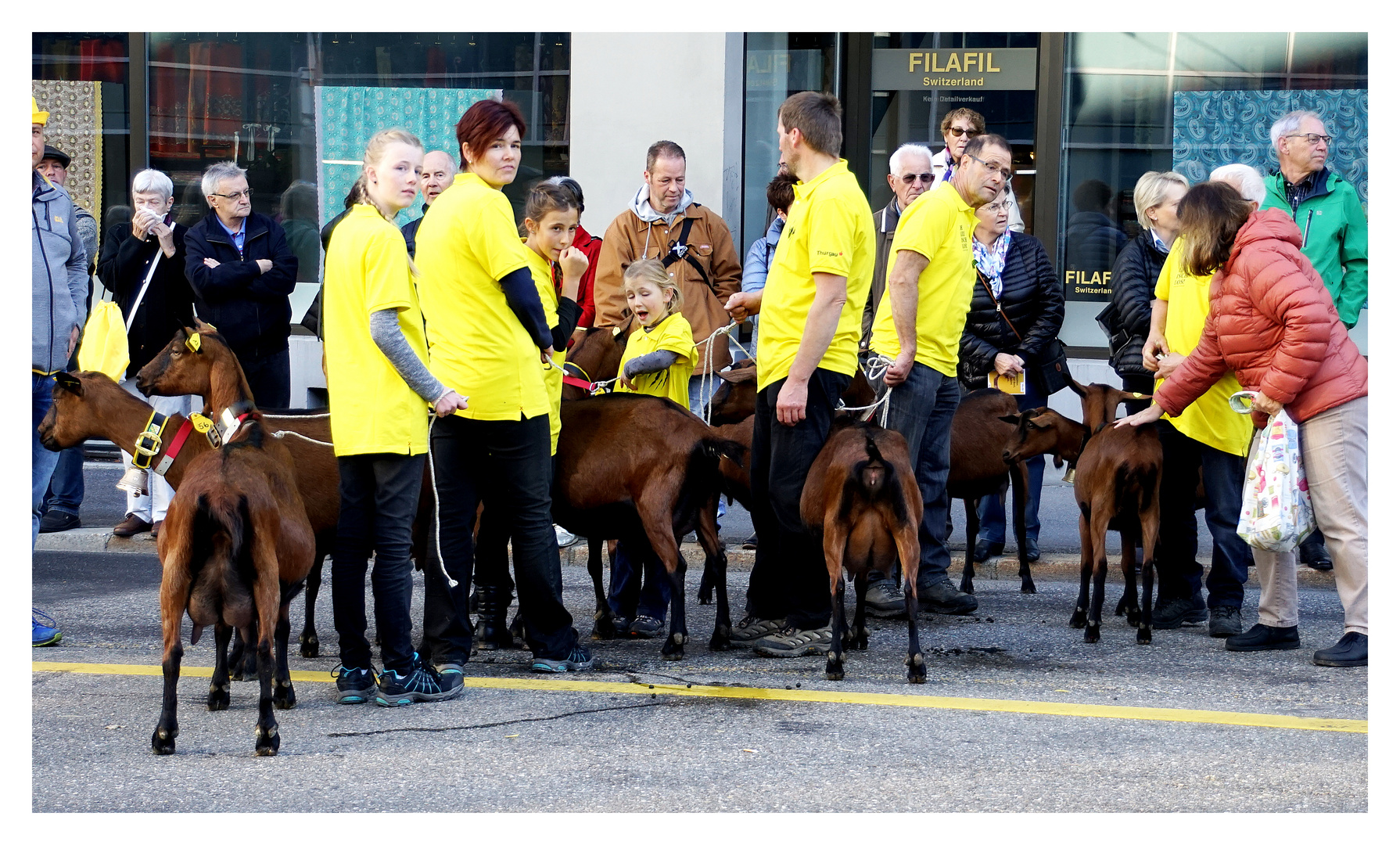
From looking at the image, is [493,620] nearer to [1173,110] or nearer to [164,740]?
[164,740]

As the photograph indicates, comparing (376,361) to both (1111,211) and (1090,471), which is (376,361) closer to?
(1090,471)

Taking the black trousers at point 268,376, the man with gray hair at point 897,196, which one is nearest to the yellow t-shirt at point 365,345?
the man with gray hair at point 897,196

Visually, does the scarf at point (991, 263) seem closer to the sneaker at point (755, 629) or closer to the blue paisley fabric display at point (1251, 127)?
the sneaker at point (755, 629)

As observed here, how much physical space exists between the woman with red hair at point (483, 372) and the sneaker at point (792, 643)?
100cm

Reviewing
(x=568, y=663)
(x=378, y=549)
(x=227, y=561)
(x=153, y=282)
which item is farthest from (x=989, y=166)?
(x=153, y=282)

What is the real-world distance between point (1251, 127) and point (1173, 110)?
614 mm

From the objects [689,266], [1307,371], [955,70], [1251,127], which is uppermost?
[955,70]

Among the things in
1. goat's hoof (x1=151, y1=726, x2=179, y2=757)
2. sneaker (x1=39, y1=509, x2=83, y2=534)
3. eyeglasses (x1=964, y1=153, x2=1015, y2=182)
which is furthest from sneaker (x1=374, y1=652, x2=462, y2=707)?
sneaker (x1=39, y1=509, x2=83, y2=534)

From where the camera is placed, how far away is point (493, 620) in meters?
6.43

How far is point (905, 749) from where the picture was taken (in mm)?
4840

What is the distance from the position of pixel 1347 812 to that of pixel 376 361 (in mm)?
3484

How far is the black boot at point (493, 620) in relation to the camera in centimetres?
638

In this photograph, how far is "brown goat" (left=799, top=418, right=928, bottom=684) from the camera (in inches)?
228

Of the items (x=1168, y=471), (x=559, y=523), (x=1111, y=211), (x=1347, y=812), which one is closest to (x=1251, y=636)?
(x=1168, y=471)
